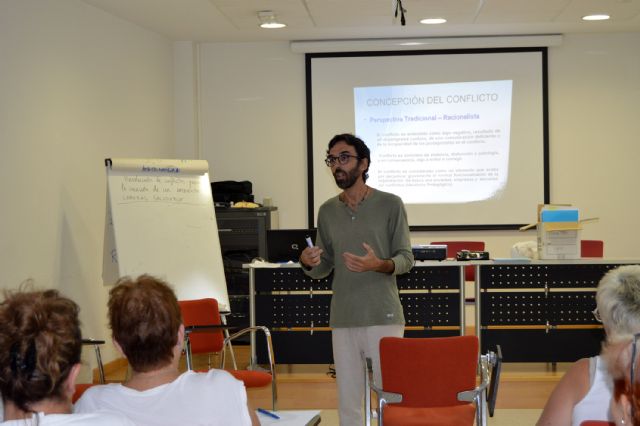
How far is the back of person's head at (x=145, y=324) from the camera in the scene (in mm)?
2326

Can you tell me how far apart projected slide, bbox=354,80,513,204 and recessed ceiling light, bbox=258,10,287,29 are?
4.51 ft

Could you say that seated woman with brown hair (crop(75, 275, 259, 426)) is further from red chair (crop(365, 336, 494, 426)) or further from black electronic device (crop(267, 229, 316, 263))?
black electronic device (crop(267, 229, 316, 263))

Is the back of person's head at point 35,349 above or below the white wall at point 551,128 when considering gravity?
below

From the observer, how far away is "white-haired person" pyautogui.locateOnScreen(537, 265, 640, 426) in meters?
2.37

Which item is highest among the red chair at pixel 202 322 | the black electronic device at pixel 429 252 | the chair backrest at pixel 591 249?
the black electronic device at pixel 429 252

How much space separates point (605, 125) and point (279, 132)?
3583mm

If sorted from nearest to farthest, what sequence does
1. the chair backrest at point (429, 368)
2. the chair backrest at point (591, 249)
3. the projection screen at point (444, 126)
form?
the chair backrest at point (429, 368)
the chair backrest at point (591, 249)
the projection screen at point (444, 126)

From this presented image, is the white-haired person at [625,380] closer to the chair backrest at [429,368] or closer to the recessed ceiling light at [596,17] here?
the chair backrest at [429,368]

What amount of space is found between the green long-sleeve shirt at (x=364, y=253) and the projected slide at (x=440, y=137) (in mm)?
5257

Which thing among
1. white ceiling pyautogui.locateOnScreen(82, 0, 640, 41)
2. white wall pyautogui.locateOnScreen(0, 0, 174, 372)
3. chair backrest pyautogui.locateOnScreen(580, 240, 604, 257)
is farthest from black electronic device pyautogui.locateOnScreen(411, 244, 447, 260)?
white wall pyautogui.locateOnScreen(0, 0, 174, 372)

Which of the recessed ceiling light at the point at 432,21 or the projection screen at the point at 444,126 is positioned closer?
the recessed ceiling light at the point at 432,21

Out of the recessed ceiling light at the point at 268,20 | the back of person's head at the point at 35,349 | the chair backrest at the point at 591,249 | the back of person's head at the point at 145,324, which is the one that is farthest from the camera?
the recessed ceiling light at the point at 268,20

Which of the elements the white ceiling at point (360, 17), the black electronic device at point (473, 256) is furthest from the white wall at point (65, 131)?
the black electronic device at point (473, 256)

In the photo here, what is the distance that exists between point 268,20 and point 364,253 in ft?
14.9
